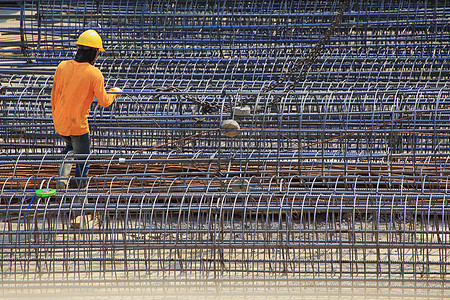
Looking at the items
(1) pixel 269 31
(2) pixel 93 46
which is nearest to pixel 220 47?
(1) pixel 269 31

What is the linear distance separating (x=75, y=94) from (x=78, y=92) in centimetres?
3

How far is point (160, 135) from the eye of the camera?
742cm

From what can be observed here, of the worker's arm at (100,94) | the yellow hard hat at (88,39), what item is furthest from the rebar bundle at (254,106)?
the yellow hard hat at (88,39)

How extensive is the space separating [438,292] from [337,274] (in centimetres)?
74

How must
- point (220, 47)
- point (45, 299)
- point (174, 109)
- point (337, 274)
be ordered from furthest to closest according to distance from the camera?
1. point (220, 47)
2. point (174, 109)
3. point (337, 274)
4. point (45, 299)

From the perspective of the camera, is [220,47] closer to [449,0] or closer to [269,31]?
[269,31]

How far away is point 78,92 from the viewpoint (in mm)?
5785

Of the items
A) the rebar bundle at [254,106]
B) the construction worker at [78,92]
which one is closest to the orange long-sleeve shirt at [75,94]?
the construction worker at [78,92]

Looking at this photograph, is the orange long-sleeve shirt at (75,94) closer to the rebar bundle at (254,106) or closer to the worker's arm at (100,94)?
the worker's arm at (100,94)

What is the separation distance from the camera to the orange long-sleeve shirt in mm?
5762

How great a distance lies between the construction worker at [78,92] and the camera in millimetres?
5766

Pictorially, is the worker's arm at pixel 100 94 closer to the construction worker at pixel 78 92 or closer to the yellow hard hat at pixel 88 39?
the construction worker at pixel 78 92

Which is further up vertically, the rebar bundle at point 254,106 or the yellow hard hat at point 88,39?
the yellow hard hat at point 88,39

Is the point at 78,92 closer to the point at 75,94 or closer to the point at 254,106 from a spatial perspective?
Answer: the point at 75,94
